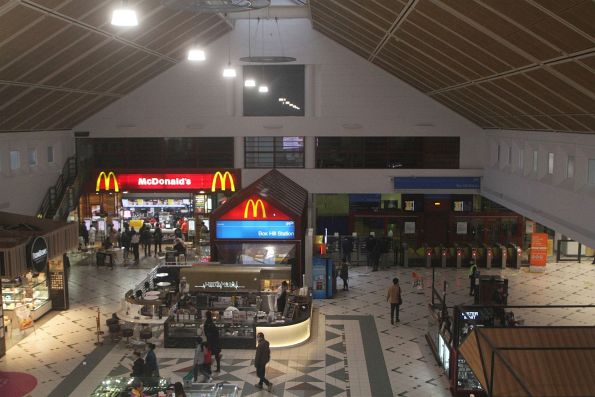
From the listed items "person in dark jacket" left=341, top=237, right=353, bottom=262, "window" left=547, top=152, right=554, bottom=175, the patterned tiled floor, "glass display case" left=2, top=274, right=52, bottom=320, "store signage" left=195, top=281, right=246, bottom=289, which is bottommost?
the patterned tiled floor

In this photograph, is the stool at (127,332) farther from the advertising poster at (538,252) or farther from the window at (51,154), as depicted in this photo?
the advertising poster at (538,252)

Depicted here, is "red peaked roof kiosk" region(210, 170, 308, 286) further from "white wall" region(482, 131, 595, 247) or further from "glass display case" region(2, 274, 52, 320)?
"white wall" region(482, 131, 595, 247)

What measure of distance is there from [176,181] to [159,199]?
312 centimetres

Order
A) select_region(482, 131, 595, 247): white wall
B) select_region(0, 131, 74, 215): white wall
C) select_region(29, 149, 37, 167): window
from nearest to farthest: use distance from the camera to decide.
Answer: select_region(482, 131, 595, 247): white wall
select_region(0, 131, 74, 215): white wall
select_region(29, 149, 37, 167): window

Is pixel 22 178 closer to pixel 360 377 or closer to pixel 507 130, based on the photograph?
pixel 360 377

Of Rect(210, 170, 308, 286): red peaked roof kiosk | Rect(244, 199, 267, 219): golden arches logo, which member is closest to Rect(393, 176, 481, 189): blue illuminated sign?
Rect(210, 170, 308, 286): red peaked roof kiosk

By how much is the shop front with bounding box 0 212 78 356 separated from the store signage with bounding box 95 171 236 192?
8098 millimetres

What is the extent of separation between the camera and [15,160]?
22.6m

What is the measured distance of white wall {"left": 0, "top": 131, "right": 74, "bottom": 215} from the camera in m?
21.5

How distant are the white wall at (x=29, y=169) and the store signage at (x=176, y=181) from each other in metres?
1.96

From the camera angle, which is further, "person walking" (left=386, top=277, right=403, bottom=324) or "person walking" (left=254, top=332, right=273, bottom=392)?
"person walking" (left=386, top=277, right=403, bottom=324)

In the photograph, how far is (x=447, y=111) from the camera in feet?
84.7

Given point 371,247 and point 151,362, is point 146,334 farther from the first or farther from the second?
point 371,247

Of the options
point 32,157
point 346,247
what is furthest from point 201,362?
point 32,157
